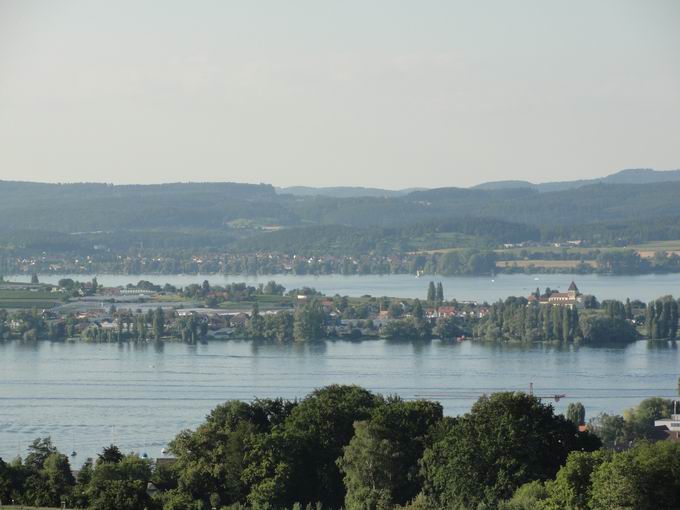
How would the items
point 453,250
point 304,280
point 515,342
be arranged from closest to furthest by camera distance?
point 515,342, point 304,280, point 453,250

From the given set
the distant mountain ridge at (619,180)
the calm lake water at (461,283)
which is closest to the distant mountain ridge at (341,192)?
the distant mountain ridge at (619,180)

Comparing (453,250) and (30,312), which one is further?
(453,250)

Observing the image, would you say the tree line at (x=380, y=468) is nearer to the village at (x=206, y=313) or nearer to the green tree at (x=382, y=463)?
the green tree at (x=382, y=463)

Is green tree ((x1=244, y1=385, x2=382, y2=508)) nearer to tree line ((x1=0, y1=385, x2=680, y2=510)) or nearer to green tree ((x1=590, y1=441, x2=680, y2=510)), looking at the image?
tree line ((x1=0, y1=385, x2=680, y2=510))

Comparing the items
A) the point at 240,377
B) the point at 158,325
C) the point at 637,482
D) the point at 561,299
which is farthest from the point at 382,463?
the point at 561,299

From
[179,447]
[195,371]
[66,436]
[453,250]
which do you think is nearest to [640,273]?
[453,250]

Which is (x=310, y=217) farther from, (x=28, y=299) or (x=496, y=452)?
(x=496, y=452)

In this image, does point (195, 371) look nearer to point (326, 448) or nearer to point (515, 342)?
point (515, 342)
